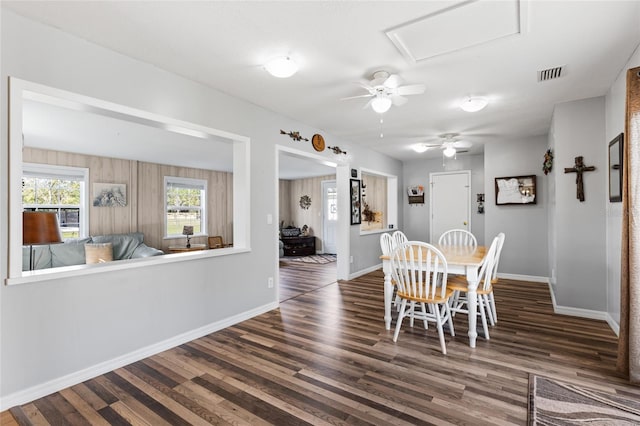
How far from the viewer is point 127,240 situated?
19.1 feet

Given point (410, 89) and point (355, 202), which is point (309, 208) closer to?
point (355, 202)

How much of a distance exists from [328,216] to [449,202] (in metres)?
3.70

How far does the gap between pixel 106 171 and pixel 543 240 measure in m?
7.96

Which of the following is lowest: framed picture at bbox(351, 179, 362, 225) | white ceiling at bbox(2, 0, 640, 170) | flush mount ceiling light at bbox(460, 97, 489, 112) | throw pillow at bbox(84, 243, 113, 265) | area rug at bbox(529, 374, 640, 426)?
area rug at bbox(529, 374, 640, 426)

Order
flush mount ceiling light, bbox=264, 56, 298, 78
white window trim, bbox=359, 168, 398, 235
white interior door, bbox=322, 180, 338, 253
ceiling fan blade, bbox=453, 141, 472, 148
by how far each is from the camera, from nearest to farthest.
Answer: flush mount ceiling light, bbox=264, 56, 298, 78, ceiling fan blade, bbox=453, 141, 472, 148, white window trim, bbox=359, 168, 398, 235, white interior door, bbox=322, 180, 338, 253

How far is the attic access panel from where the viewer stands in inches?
74.7

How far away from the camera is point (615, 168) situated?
113 inches

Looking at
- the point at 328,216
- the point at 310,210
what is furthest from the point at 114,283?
the point at 310,210

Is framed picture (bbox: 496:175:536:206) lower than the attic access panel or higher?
lower

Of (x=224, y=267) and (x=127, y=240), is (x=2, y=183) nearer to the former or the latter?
(x=224, y=267)

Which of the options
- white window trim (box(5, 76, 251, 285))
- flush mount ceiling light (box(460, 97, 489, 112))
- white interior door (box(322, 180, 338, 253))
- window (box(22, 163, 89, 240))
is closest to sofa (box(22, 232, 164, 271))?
window (box(22, 163, 89, 240))

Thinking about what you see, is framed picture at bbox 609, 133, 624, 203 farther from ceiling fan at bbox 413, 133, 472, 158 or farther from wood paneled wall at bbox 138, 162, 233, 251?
wood paneled wall at bbox 138, 162, 233, 251

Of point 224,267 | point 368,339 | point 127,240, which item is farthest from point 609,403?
point 127,240

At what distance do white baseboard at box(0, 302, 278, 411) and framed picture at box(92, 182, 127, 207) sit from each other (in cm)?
431
